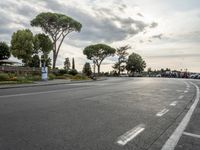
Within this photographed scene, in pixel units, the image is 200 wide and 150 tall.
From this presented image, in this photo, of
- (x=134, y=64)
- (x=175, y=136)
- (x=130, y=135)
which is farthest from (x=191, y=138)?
(x=134, y=64)

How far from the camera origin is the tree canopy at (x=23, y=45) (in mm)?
61156

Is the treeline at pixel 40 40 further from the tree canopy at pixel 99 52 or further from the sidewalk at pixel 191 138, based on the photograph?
the sidewalk at pixel 191 138

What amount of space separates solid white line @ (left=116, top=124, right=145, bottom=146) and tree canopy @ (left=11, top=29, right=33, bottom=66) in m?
57.7

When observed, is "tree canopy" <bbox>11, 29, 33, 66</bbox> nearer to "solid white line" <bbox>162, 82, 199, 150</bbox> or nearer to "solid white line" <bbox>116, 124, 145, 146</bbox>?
"solid white line" <bbox>162, 82, 199, 150</bbox>

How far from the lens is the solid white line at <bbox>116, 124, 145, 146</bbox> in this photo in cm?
489

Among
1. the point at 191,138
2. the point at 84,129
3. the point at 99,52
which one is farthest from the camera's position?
the point at 99,52

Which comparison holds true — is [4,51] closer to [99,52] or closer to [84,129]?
[99,52]

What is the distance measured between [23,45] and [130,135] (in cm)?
5957

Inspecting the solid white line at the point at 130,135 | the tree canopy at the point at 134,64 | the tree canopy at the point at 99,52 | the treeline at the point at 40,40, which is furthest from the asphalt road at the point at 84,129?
the tree canopy at the point at 134,64

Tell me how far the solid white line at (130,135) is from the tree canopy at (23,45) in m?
57.7

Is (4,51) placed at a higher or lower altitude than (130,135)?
higher

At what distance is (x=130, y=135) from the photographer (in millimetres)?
5398

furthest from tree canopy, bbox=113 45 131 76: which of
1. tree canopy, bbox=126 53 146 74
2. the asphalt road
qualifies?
the asphalt road

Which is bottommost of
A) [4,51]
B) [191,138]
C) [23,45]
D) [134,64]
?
[191,138]
